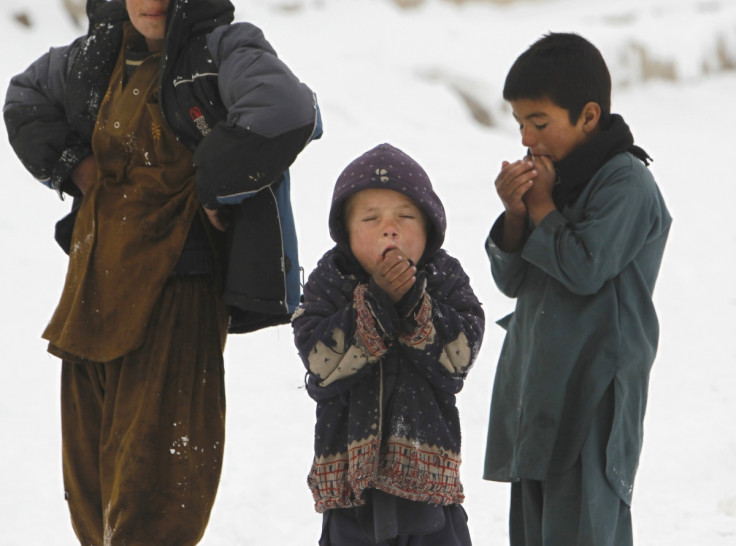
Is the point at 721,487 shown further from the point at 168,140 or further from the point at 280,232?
the point at 168,140

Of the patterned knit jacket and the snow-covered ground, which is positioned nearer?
the patterned knit jacket

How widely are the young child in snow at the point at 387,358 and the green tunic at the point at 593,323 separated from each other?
170 millimetres

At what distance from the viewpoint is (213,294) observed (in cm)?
263

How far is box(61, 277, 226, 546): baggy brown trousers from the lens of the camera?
8.14ft

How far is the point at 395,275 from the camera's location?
2090 mm

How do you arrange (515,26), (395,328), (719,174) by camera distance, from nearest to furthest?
1. (395,328)
2. (719,174)
3. (515,26)

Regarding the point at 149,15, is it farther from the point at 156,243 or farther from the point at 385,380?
the point at 385,380

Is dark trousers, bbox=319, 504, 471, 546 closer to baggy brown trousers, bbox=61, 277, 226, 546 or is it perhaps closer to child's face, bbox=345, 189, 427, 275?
baggy brown trousers, bbox=61, 277, 226, 546

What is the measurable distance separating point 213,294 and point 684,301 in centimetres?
420

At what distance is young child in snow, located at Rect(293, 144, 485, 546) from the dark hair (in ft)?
1.02

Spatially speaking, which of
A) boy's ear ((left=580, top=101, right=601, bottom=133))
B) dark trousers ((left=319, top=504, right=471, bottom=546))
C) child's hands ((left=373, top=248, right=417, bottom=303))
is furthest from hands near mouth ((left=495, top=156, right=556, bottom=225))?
dark trousers ((left=319, top=504, right=471, bottom=546))

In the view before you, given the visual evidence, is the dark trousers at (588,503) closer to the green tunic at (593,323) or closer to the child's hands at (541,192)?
the green tunic at (593,323)

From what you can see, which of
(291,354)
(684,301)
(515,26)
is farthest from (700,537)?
(515,26)

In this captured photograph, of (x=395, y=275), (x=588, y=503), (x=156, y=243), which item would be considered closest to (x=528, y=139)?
(x=395, y=275)
